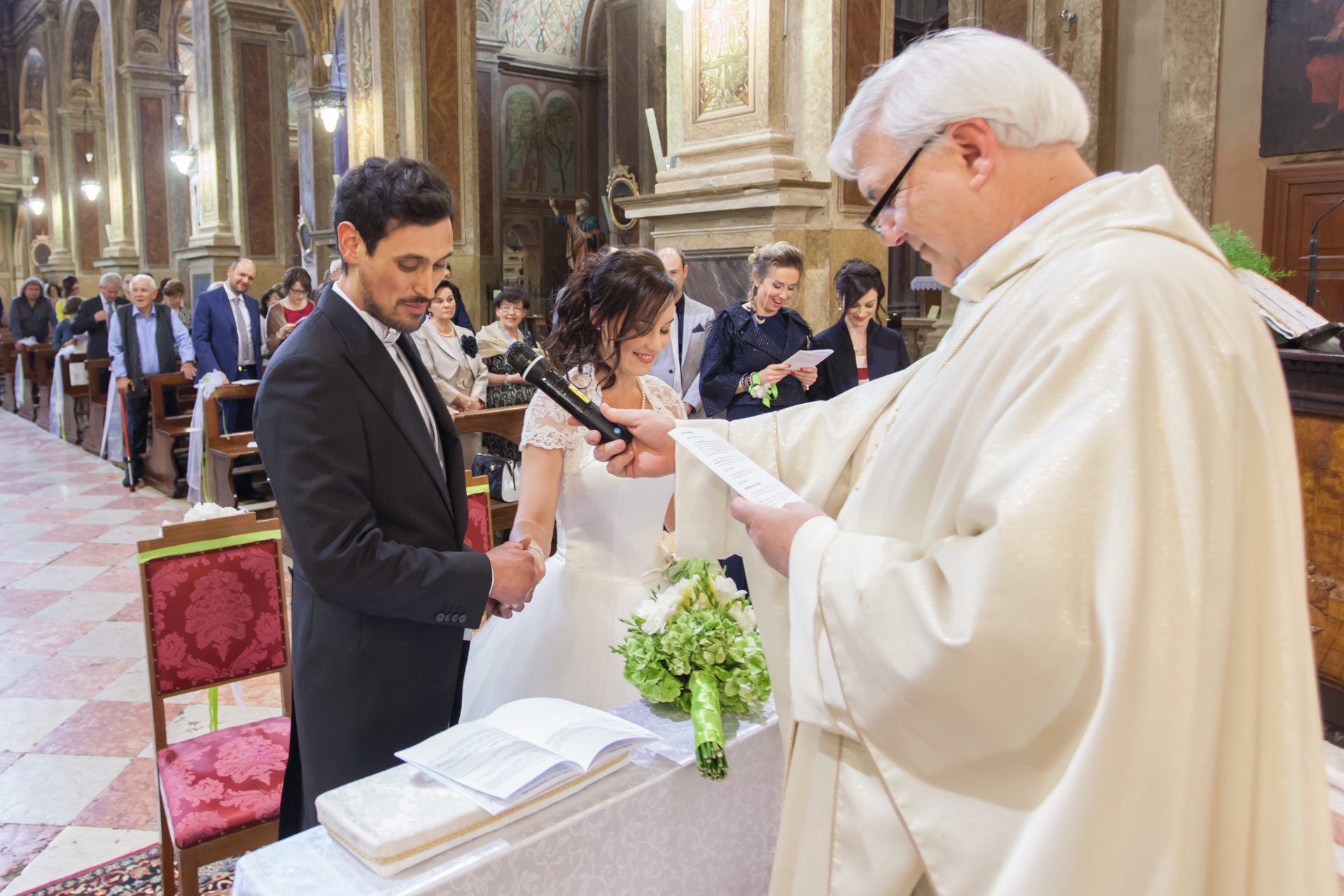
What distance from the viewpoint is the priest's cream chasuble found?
3.22 feet

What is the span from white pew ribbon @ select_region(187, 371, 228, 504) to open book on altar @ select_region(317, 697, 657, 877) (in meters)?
5.72

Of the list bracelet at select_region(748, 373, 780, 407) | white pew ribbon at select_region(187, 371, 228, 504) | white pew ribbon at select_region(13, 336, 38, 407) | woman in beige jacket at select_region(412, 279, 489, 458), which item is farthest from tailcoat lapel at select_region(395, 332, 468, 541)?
white pew ribbon at select_region(13, 336, 38, 407)

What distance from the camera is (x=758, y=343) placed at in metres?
4.39

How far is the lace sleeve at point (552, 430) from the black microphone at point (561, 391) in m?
0.60

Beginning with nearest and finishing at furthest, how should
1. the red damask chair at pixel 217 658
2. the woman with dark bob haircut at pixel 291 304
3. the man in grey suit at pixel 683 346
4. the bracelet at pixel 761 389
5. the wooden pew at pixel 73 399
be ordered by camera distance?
the red damask chair at pixel 217 658 → the bracelet at pixel 761 389 → the man in grey suit at pixel 683 346 → the woman with dark bob haircut at pixel 291 304 → the wooden pew at pixel 73 399

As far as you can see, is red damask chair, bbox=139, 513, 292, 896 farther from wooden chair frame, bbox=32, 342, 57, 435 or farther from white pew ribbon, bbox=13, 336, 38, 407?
white pew ribbon, bbox=13, 336, 38, 407

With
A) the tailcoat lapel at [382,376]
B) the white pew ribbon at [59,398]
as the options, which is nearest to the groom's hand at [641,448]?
the tailcoat lapel at [382,376]

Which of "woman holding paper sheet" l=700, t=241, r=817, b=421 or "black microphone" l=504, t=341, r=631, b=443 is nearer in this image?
"black microphone" l=504, t=341, r=631, b=443

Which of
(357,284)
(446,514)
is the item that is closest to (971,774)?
(446,514)

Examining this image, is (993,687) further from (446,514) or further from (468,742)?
(446,514)

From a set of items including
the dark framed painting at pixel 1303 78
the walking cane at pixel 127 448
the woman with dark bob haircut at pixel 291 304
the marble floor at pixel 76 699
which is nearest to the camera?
the marble floor at pixel 76 699

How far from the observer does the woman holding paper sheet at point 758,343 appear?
4289 mm

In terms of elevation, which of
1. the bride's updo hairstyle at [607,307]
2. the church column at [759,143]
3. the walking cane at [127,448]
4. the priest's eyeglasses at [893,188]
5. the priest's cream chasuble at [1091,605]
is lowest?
the walking cane at [127,448]

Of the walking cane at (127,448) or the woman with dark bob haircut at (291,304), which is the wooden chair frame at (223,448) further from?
the walking cane at (127,448)
